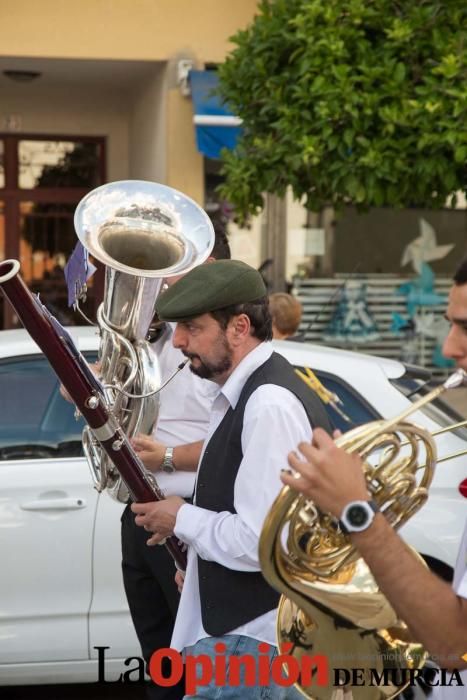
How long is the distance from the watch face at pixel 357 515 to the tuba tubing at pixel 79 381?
1116 millimetres

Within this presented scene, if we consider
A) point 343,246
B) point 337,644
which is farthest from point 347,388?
point 343,246

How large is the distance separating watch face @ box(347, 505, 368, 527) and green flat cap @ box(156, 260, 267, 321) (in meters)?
0.96

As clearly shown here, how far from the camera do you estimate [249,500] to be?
92.4 inches

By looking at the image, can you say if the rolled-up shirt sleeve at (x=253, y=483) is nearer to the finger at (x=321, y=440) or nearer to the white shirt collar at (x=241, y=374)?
the white shirt collar at (x=241, y=374)

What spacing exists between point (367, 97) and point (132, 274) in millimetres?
3158

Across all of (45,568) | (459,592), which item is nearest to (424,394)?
(45,568)

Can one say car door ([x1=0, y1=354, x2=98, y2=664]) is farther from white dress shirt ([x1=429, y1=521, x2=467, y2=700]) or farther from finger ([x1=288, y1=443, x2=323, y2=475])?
finger ([x1=288, y1=443, x2=323, y2=475])

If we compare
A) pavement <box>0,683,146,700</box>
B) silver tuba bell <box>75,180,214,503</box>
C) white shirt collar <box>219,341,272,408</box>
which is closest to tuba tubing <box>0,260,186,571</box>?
silver tuba bell <box>75,180,214,503</box>

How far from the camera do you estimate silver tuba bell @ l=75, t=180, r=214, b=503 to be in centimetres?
296

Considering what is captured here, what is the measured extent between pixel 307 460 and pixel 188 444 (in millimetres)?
1562

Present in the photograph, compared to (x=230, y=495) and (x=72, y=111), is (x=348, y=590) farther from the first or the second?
(x=72, y=111)

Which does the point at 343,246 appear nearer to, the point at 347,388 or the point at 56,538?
the point at 347,388

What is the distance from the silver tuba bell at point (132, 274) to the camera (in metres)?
2.96

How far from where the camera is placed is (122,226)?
3.13m
